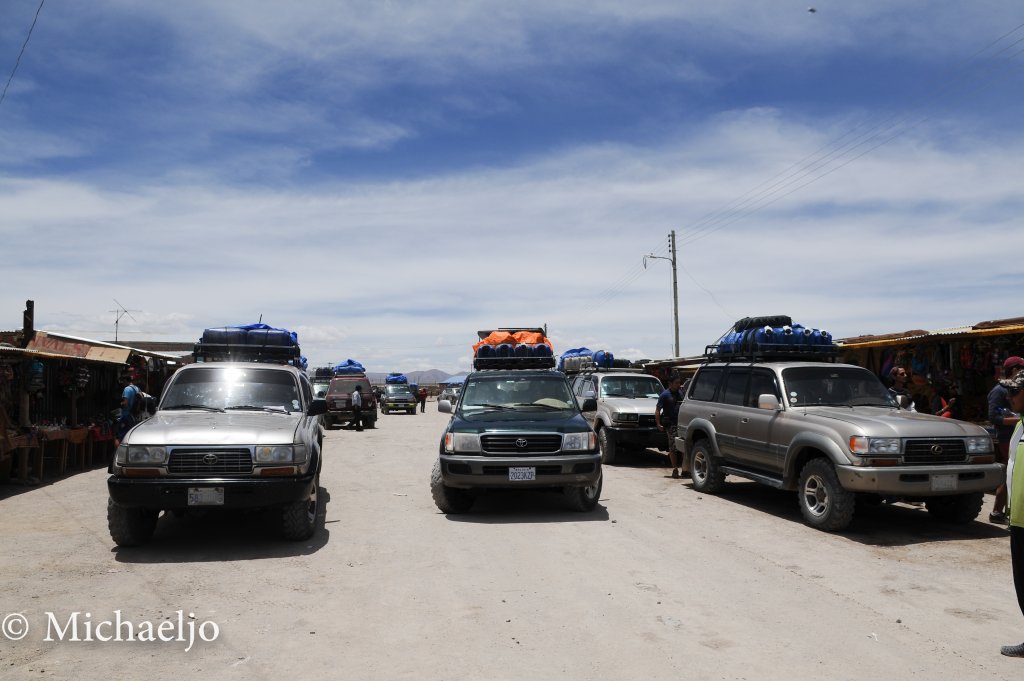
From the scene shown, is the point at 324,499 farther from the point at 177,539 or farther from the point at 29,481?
the point at 29,481

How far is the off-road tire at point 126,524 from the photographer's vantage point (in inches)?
283

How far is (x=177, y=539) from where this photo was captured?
782cm

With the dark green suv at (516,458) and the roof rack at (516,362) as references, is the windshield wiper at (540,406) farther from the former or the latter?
the roof rack at (516,362)

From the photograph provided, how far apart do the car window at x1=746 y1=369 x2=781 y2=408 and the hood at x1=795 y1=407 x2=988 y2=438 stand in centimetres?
91

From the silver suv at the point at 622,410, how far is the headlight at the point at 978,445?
21.7ft

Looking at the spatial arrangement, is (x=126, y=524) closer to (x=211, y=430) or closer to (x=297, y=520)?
(x=211, y=430)

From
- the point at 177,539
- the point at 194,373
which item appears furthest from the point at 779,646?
the point at 194,373

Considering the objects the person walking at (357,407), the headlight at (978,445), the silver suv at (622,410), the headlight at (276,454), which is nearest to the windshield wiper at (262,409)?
the headlight at (276,454)

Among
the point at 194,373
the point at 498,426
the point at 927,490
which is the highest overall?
the point at 194,373

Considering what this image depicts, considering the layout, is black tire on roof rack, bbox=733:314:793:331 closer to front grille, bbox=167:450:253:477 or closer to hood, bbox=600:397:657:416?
hood, bbox=600:397:657:416

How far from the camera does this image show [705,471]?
1106cm

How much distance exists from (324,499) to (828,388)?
Result: 707 cm

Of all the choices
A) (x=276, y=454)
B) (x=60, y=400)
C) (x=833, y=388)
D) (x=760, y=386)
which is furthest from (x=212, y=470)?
(x=60, y=400)

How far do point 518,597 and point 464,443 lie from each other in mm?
3238
